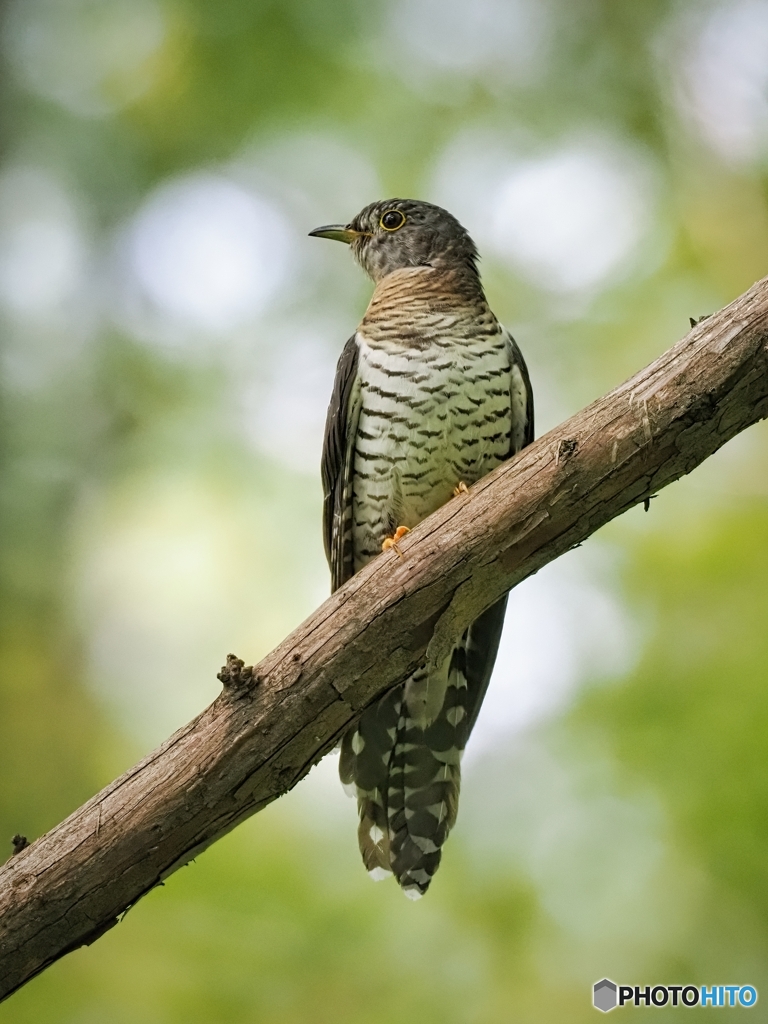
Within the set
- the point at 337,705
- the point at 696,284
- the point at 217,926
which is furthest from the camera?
the point at 696,284

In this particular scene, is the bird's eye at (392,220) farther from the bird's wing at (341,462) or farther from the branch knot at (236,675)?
the branch knot at (236,675)

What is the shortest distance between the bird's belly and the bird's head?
0.56 m

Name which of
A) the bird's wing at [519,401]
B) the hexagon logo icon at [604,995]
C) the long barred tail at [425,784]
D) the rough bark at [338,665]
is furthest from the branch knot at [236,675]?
the hexagon logo icon at [604,995]

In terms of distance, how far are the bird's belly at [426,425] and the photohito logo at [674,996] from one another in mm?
2050

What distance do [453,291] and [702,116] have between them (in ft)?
7.35

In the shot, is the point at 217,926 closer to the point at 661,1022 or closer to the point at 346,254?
the point at 661,1022

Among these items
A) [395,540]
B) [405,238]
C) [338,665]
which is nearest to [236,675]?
[338,665]

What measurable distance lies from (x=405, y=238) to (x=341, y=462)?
36.8 inches

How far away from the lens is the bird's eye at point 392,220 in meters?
3.50

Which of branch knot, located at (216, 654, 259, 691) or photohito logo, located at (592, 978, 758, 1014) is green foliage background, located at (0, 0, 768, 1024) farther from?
branch knot, located at (216, 654, 259, 691)

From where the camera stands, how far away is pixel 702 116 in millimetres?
4590

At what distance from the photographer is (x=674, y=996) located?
3.68 m

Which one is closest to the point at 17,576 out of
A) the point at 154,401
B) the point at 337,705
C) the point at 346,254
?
the point at 154,401

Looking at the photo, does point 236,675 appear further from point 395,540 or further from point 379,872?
point 379,872
